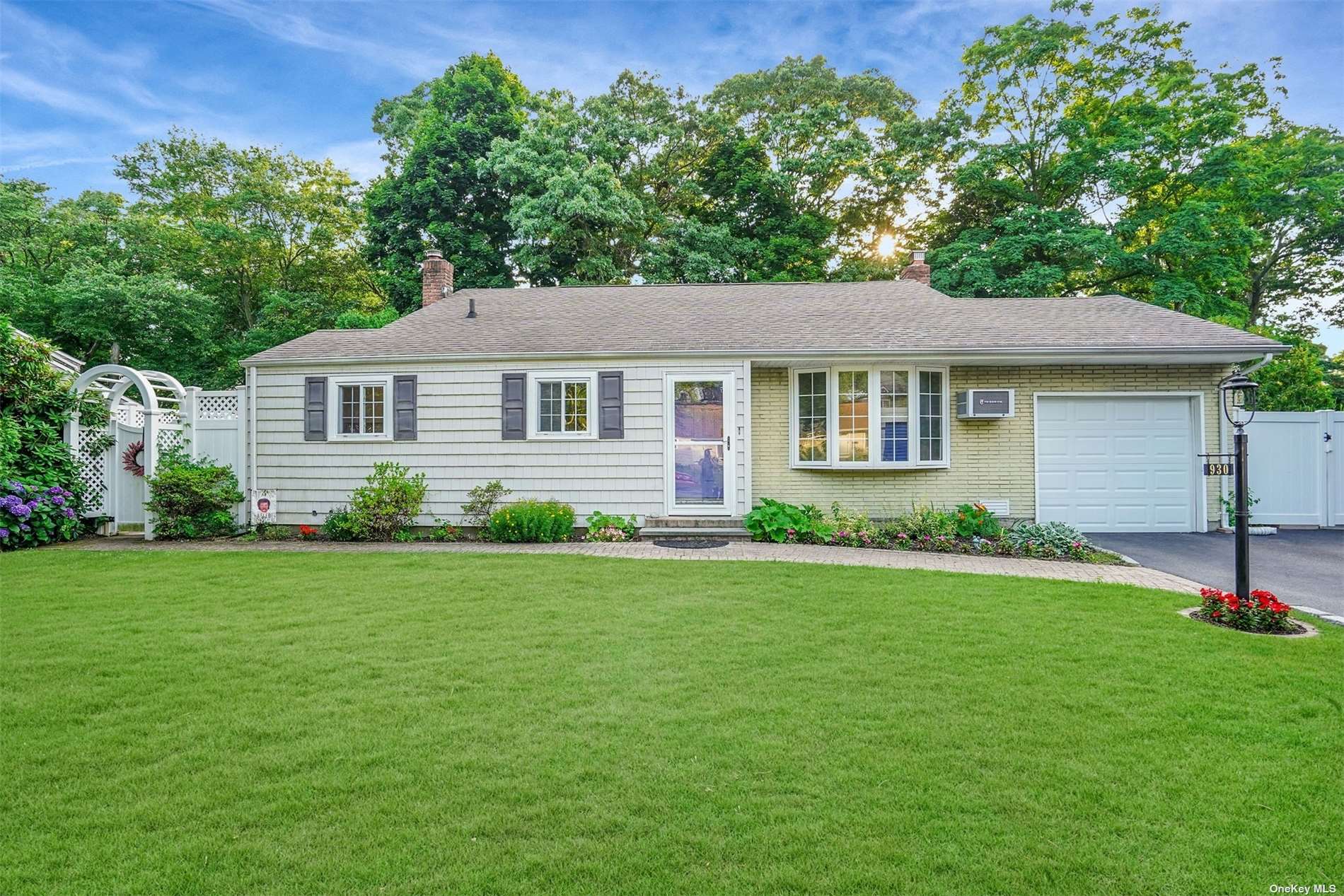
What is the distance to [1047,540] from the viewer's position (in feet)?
26.1

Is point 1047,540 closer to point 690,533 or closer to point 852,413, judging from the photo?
point 852,413

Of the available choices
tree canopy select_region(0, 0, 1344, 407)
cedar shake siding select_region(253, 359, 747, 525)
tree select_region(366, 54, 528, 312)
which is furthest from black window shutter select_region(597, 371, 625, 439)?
tree select_region(366, 54, 528, 312)

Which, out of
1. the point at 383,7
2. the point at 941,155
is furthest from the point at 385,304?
the point at 941,155

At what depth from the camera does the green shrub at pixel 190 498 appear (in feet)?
30.3

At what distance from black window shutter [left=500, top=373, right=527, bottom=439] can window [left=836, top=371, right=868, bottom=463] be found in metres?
4.90

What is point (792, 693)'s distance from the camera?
11.8 ft

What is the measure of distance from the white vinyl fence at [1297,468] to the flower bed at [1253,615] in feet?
20.2

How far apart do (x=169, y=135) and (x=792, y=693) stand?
3000 centimetres

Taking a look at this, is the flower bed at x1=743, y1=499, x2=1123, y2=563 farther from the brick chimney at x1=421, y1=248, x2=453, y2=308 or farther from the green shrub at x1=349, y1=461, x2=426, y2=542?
the brick chimney at x1=421, y1=248, x2=453, y2=308

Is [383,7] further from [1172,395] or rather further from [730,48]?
[1172,395]

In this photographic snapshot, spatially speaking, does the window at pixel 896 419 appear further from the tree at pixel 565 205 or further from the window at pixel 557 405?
the tree at pixel 565 205

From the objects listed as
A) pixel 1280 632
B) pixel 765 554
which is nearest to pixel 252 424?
pixel 765 554

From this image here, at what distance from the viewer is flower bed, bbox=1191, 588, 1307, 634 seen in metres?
4.83

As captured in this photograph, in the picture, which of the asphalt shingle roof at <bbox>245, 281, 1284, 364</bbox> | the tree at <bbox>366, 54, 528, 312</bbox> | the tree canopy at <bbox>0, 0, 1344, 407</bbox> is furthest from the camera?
the tree at <bbox>366, 54, 528, 312</bbox>
